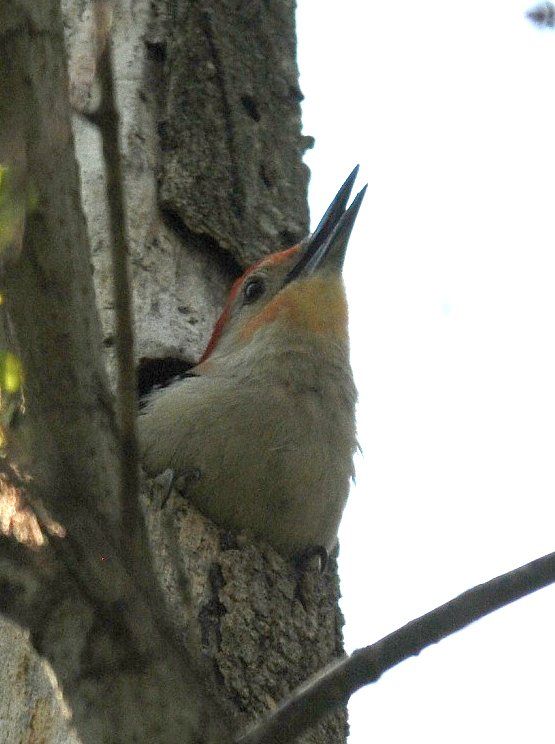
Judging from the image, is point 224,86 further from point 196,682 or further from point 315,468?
point 196,682

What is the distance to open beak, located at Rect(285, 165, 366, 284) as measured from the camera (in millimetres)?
5242

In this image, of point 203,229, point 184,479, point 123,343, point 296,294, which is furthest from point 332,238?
point 123,343

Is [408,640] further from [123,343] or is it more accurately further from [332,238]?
[332,238]

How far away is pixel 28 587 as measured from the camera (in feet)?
7.73

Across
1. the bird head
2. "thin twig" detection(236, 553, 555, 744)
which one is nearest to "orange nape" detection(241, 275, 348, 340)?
the bird head

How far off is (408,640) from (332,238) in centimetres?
328

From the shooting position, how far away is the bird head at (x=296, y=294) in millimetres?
4781

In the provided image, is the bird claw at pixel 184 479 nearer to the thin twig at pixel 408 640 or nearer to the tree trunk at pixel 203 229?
the tree trunk at pixel 203 229

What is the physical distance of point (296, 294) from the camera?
507 centimetres

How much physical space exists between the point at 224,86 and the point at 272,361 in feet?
4.92

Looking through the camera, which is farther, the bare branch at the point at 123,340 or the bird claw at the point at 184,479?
the bird claw at the point at 184,479

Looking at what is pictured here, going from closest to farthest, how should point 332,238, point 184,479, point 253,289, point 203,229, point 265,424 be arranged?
1. point 184,479
2. point 265,424
3. point 203,229
4. point 253,289
5. point 332,238

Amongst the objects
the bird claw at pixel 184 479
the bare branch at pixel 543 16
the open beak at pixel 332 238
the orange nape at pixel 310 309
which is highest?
the bare branch at pixel 543 16

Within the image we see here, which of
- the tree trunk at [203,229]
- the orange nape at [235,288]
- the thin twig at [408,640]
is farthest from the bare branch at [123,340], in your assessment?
the orange nape at [235,288]
